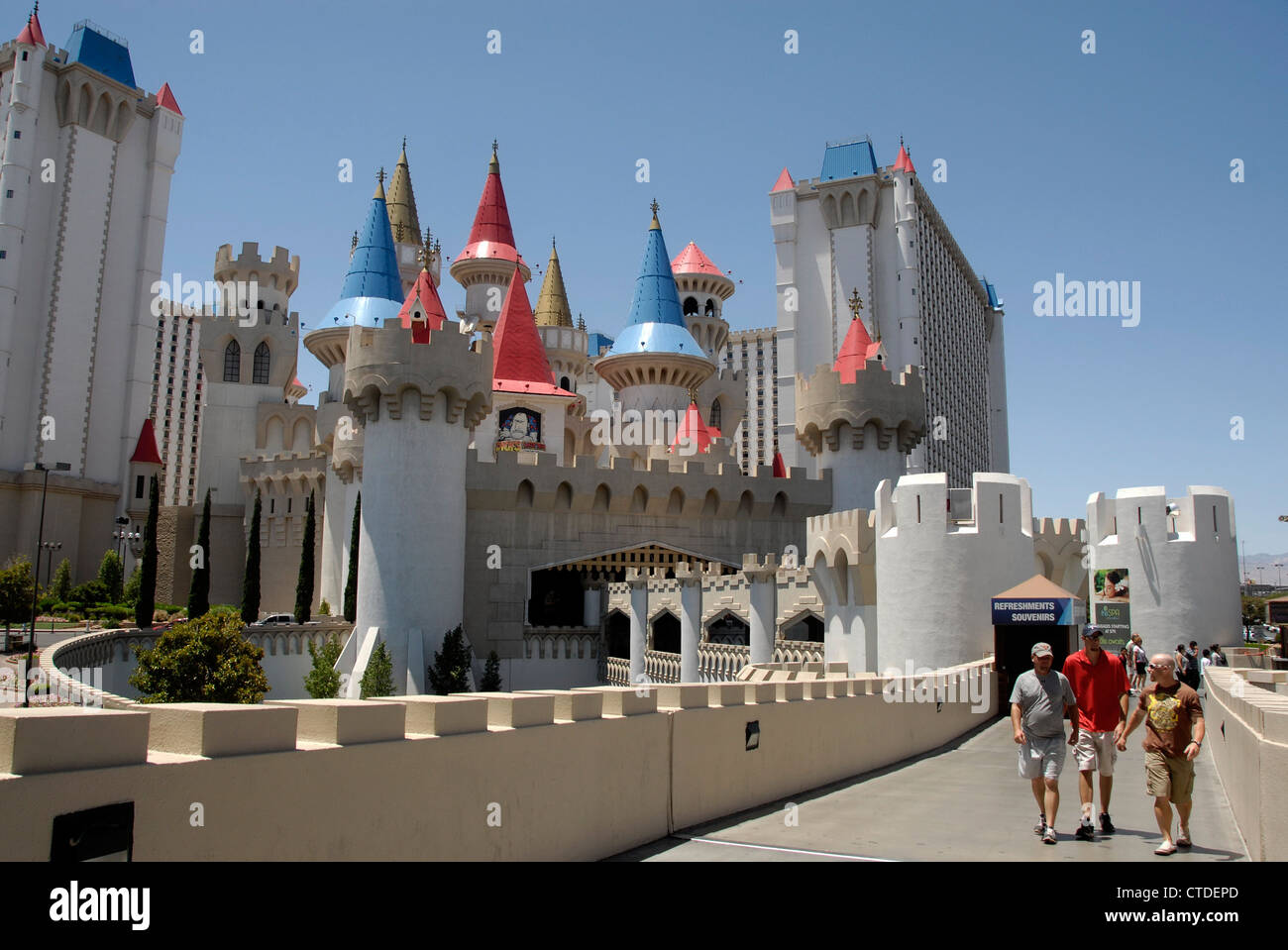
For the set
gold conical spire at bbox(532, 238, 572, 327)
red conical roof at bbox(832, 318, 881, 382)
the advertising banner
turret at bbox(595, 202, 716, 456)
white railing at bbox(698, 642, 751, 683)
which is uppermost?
gold conical spire at bbox(532, 238, 572, 327)

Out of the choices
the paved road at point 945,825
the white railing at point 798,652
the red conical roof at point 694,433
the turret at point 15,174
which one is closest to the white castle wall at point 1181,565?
the paved road at point 945,825

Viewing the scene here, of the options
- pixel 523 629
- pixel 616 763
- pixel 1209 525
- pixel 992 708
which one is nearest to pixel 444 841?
pixel 616 763

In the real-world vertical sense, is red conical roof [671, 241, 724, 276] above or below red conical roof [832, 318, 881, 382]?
above

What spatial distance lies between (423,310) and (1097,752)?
83.4 ft

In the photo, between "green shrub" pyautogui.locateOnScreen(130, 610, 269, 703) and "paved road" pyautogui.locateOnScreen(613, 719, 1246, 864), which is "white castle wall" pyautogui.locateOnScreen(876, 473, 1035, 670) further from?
"green shrub" pyautogui.locateOnScreen(130, 610, 269, 703)

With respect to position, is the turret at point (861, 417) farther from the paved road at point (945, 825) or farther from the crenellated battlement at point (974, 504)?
the paved road at point (945, 825)

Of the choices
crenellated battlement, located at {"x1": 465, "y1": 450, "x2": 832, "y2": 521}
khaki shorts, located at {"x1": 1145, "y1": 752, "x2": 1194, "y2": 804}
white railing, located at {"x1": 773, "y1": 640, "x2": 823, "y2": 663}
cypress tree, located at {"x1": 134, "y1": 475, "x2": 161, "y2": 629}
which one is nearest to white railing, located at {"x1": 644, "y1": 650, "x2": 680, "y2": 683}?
white railing, located at {"x1": 773, "y1": 640, "x2": 823, "y2": 663}

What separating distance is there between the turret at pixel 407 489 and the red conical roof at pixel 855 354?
1183 centimetres

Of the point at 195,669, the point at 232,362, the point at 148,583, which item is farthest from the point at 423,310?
the point at 232,362

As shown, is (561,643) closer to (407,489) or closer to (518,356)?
(407,489)

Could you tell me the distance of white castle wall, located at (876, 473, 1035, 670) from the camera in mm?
16562

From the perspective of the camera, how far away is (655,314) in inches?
1706

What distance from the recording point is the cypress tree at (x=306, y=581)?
131ft

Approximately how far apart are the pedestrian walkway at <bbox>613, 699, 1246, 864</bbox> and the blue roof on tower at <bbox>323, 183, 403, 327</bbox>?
35.3 meters
